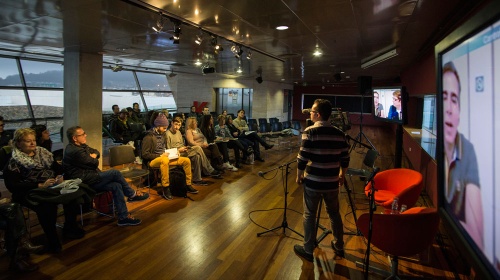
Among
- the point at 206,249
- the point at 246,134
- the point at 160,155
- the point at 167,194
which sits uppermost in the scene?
the point at 246,134

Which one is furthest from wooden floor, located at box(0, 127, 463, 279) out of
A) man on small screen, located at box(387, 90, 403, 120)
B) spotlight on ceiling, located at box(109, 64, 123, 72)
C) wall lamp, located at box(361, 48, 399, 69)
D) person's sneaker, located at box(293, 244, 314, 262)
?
spotlight on ceiling, located at box(109, 64, 123, 72)

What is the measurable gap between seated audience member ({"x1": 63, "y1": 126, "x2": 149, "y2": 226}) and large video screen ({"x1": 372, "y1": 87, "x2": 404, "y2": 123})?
4.52 m

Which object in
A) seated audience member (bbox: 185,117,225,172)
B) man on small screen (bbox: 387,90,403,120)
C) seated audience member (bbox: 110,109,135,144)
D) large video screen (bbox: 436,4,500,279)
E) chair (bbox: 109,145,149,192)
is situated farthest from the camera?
seated audience member (bbox: 110,109,135,144)

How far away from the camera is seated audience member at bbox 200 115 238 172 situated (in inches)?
276

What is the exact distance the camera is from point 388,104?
5.64 m

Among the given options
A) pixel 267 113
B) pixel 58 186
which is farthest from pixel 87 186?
pixel 267 113

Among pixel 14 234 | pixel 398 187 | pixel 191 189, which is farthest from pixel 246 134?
pixel 14 234

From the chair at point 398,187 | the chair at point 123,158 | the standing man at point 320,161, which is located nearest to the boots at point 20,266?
the chair at point 123,158

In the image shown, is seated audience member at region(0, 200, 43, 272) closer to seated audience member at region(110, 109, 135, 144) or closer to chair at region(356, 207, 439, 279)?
chair at region(356, 207, 439, 279)

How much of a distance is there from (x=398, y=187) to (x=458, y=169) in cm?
259

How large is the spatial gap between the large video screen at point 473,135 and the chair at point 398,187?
1866mm

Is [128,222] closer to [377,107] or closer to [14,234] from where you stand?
[14,234]

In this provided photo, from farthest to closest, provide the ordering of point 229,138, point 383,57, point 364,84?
point 364,84
point 229,138
point 383,57

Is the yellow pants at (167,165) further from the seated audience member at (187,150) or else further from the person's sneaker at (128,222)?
the person's sneaker at (128,222)
